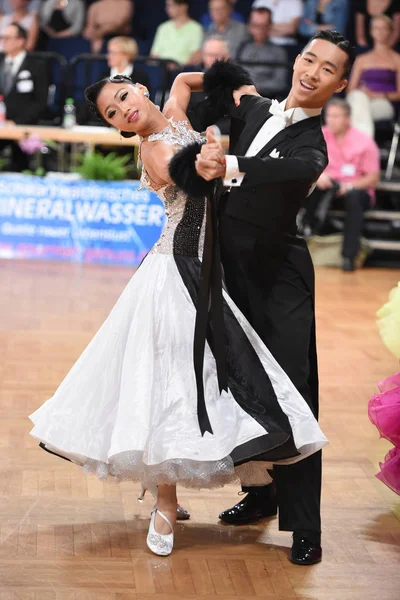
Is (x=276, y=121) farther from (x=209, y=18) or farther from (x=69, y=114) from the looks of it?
(x=209, y=18)

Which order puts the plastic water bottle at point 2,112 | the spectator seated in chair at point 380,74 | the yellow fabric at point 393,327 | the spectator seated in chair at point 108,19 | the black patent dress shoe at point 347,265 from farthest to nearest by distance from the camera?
the spectator seated in chair at point 108,19 → the spectator seated in chair at point 380,74 → the plastic water bottle at point 2,112 → the black patent dress shoe at point 347,265 → the yellow fabric at point 393,327

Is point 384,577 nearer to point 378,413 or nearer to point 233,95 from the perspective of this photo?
point 378,413

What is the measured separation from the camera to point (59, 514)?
124 inches

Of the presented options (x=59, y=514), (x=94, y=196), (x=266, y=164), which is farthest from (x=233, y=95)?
(x=94, y=196)

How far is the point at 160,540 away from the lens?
2893mm

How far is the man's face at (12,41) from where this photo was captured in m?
8.71

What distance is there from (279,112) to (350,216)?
18.0ft

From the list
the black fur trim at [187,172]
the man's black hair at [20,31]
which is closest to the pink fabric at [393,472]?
the black fur trim at [187,172]

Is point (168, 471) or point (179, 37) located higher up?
point (179, 37)

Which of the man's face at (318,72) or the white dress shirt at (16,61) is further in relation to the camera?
the white dress shirt at (16,61)

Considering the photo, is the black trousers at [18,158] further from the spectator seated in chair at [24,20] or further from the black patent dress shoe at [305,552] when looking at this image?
the black patent dress shoe at [305,552]

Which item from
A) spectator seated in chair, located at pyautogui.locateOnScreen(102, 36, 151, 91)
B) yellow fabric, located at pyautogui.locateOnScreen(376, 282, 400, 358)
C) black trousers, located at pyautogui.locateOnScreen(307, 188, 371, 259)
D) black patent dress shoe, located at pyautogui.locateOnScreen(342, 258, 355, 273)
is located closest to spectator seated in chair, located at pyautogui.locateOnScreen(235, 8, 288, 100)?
spectator seated in chair, located at pyautogui.locateOnScreen(102, 36, 151, 91)

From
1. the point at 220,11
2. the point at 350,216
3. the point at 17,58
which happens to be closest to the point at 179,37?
the point at 220,11

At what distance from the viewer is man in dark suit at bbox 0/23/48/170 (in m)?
8.72
